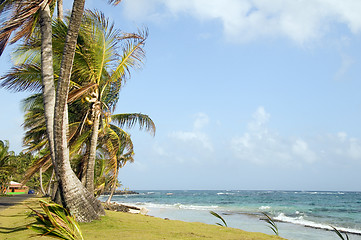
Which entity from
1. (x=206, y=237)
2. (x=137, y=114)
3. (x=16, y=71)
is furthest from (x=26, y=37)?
(x=206, y=237)

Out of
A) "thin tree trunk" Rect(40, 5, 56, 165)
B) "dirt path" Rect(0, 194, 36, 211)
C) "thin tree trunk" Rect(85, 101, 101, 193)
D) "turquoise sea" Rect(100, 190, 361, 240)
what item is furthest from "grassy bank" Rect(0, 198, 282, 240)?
"turquoise sea" Rect(100, 190, 361, 240)

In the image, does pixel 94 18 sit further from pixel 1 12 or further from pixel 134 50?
pixel 1 12

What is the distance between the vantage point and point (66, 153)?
26.0ft

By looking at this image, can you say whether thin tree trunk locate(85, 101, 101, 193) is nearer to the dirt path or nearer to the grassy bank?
the grassy bank

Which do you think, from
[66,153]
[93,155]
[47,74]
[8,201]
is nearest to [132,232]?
[66,153]

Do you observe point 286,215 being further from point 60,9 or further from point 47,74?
point 47,74

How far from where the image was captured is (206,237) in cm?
638

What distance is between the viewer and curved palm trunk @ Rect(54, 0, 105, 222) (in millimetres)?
7668

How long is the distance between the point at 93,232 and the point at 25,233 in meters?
1.42

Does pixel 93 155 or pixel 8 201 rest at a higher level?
pixel 93 155

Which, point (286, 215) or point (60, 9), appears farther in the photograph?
point (286, 215)

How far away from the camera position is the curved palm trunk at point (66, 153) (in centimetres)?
767

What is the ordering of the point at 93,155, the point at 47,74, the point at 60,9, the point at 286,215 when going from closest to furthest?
the point at 47,74 < the point at 93,155 < the point at 60,9 < the point at 286,215

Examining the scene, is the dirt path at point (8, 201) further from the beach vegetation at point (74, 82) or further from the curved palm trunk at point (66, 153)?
the curved palm trunk at point (66, 153)
